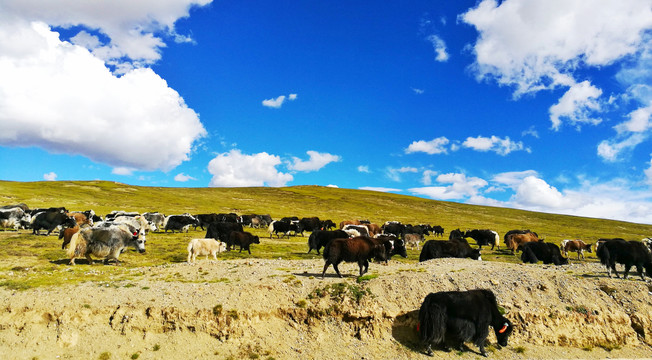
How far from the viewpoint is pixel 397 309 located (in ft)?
40.1

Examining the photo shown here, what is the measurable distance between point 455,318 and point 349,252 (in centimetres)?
502

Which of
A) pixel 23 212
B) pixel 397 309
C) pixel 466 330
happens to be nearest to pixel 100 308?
pixel 397 309

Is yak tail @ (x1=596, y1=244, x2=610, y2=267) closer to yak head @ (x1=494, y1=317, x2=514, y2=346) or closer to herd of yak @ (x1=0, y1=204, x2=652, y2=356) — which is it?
herd of yak @ (x1=0, y1=204, x2=652, y2=356)

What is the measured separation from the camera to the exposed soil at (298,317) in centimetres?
1090

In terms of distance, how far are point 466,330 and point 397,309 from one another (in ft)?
7.71

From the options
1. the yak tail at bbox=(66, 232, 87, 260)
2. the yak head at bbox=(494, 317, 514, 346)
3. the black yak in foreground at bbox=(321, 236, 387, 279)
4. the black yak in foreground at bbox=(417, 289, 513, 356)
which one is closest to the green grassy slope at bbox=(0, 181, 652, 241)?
the yak tail at bbox=(66, 232, 87, 260)

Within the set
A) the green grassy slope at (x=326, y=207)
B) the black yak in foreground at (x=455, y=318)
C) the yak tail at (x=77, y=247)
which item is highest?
the green grassy slope at (x=326, y=207)

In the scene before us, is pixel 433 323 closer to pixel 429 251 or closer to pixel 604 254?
pixel 429 251

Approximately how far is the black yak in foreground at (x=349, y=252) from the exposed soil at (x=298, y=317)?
79 centimetres

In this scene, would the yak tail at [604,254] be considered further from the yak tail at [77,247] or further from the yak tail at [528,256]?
the yak tail at [77,247]

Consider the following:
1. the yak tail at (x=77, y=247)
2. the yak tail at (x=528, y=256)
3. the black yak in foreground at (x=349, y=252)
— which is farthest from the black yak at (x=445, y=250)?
the yak tail at (x=77, y=247)

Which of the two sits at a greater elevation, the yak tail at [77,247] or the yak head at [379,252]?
the yak head at [379,252]

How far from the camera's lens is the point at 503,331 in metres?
11.4

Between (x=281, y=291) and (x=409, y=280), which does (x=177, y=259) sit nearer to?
(x=281, y=291)
